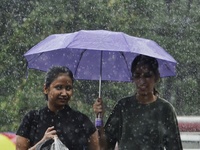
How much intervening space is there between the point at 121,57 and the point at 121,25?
55.1 feet

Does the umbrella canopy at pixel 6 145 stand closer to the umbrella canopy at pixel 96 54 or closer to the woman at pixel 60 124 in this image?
the umbrella canopy at pixel 96 54

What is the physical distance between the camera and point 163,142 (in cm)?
502

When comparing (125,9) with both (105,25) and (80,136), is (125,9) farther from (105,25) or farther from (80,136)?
(80,136)

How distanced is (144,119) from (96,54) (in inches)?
43.9

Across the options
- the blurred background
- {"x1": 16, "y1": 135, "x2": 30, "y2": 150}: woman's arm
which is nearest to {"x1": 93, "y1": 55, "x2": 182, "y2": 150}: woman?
{"x1": 16, "y1": 135, "x2": 30, "y2": 150}: woman's arm

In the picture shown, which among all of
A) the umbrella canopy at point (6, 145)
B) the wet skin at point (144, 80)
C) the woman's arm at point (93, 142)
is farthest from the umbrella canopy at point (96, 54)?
the umbrella canopy at point (6, 145)

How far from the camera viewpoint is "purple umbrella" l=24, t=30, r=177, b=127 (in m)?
5.13

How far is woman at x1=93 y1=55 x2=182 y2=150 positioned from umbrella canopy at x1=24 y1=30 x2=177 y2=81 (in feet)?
0.65

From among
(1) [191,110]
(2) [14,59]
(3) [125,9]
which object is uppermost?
(3) [125,9]

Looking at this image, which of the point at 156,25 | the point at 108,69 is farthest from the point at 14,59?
the point at 108,69

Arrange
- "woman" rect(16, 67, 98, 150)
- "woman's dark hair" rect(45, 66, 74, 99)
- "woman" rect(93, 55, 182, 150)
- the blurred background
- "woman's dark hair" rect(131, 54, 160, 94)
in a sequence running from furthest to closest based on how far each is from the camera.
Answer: the blurred background < "woman's dark hair" rect(131, 54, 160, 94) < "woman" rect(93, 55, 182, 150) < "woman's dark hair" rect(45, 66, 74, 99) < "woman" rect(16, 67, 98, 150)

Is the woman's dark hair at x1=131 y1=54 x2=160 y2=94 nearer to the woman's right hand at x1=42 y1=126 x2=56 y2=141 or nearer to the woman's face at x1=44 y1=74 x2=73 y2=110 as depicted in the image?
the woman's face at x1=44 y1=74 x2=73 y2=110

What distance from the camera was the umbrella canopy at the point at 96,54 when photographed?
16.8 ft

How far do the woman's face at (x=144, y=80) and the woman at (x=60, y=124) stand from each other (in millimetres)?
820
